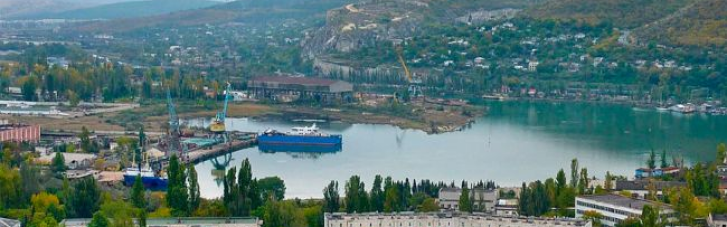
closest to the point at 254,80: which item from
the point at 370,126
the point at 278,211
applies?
the point at 370,126

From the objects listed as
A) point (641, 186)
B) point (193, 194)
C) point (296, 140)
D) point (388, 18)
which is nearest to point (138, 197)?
point (193, 194)

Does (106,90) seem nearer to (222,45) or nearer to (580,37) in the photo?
(580,37)

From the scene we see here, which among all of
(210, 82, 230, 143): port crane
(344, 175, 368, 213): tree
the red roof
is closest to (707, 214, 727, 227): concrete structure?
(344, 175, 368, 213): tree

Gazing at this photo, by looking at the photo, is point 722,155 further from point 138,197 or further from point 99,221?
point 99,221

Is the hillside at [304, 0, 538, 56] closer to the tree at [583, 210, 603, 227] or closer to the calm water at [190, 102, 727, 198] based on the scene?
the calm water at [190, 102, 727, 198]

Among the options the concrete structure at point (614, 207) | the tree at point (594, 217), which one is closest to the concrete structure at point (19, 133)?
the concrete structure at point (614, 207)

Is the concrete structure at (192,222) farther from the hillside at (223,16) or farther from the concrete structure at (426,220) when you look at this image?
the hillside at (223,16)
